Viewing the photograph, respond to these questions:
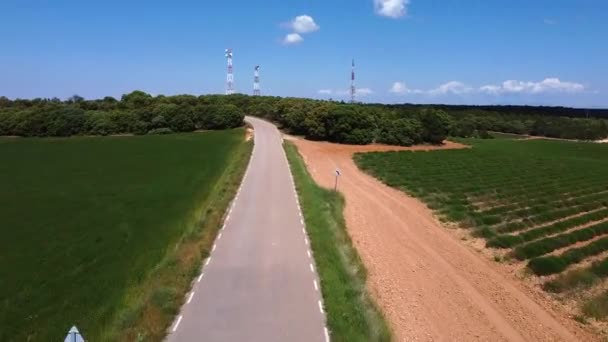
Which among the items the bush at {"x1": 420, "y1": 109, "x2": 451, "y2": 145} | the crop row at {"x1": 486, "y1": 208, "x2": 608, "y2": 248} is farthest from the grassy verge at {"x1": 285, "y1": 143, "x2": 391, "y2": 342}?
the bush at {"x1": 420, "y1": 109, "x2": 451, "y2": 145}

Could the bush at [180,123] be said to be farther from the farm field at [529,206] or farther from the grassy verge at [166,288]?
the grassy verge at [166,288]

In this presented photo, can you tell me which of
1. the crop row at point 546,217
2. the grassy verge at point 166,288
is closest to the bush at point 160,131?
the grassy verge at point 166,288

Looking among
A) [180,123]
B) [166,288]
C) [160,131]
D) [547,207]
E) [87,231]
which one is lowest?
[547,207]

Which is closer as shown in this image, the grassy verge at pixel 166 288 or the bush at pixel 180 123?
the grassy verge at pixel 166 288

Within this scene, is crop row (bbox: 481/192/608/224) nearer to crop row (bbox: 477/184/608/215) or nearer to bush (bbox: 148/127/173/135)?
crop row (bbox: 477/184/608/215)

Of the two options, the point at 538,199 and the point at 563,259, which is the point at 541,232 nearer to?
the point at 563,259

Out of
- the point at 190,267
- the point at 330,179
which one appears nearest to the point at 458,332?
the point at 190,267

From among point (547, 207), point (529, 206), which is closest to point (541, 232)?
point (547, 207)
